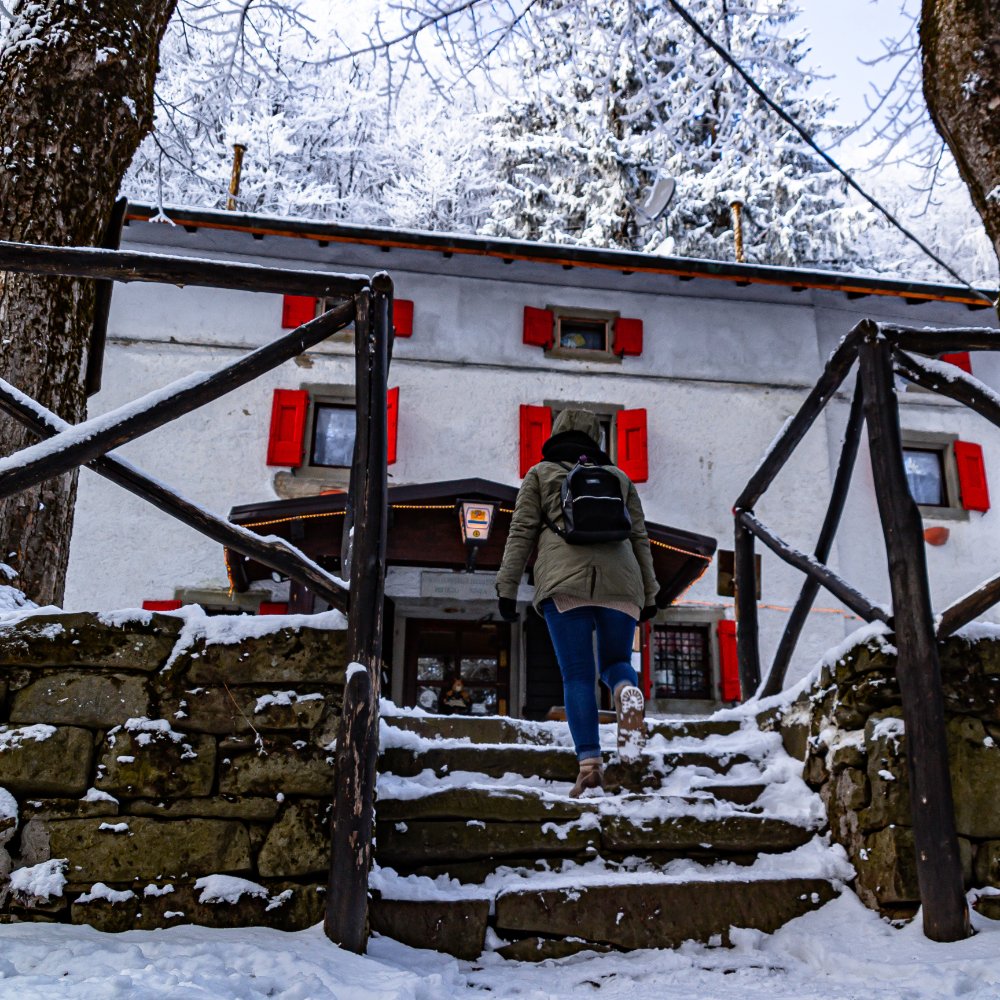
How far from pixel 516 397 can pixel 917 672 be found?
9808mm

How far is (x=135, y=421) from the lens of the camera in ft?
9.16

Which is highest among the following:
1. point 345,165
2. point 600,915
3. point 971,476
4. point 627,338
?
point 345,165

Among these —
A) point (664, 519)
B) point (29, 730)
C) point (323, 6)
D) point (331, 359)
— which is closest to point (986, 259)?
point (664, 519)

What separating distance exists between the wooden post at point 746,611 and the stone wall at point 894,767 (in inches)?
51.8

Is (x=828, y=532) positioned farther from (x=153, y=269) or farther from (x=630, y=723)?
(x=153, y=269)

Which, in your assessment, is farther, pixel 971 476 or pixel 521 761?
pixel 971 476

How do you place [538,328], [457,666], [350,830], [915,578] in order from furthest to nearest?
[538,328] < [457,666] < [915,578] < [350,830]

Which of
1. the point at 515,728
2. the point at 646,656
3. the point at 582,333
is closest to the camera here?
the point at 515,728


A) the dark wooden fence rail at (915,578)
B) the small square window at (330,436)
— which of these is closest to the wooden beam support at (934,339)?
the dark wooden fence rail at (915,578)

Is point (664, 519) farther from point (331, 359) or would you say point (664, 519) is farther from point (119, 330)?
point (119, 330)

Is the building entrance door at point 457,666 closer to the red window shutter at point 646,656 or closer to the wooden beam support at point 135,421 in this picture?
the red window shutter at point 646,656

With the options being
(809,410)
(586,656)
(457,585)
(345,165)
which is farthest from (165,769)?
(345,165)

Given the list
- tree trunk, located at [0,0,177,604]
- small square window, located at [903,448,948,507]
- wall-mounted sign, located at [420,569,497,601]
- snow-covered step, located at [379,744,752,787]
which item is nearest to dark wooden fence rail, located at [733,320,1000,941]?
snow-covered step, located at [379,744,752,787]

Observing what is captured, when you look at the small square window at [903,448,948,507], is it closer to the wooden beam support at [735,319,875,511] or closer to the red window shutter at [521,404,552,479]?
the red window shutter at [521,404,552,479]
